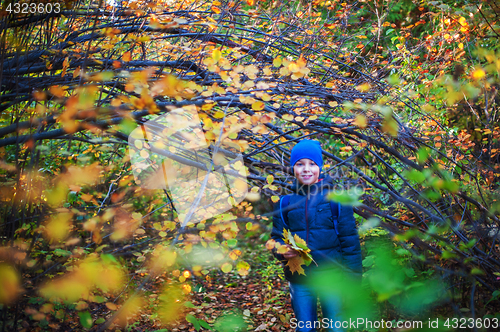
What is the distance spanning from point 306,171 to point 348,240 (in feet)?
1.87

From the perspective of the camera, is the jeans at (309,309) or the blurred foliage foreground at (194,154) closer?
the blurred foliage foreground at (194,154)

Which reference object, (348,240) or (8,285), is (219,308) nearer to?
(348,240)

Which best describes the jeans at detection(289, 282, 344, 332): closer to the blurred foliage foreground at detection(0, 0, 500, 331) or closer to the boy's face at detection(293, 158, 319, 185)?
the blurred foliage foreground at detection(0, 0, 500, 331)

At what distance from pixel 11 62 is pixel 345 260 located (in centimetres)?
289

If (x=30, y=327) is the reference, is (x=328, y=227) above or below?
above

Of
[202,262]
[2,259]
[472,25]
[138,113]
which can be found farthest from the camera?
[202,262]

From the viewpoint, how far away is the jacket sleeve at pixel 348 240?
210cm

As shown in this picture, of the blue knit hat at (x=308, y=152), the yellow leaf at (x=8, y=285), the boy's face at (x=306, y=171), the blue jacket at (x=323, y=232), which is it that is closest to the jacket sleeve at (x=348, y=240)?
the blue jacket at (x=323, y=232)

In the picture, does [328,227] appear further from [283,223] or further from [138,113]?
[138,113]

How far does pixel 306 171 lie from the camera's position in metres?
2.22

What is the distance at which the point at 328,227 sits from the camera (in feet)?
7.14

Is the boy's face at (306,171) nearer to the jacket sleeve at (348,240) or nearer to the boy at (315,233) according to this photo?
the boy at (315,233)

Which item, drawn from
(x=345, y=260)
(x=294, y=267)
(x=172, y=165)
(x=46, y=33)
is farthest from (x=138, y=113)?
(x=172, y=165)

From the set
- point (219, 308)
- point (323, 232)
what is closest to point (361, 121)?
point (323, 232)
